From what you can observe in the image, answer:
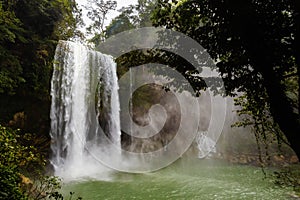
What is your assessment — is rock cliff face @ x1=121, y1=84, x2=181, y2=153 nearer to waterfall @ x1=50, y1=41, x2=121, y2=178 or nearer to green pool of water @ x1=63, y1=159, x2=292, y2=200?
waterfall @ x1=50, y1=41, x2=121, y2=178

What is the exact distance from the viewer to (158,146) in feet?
56.9

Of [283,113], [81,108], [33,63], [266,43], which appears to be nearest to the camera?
[283,113]

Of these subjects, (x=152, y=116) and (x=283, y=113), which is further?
(x=152, y=116)

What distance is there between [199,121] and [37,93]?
43.8 ft

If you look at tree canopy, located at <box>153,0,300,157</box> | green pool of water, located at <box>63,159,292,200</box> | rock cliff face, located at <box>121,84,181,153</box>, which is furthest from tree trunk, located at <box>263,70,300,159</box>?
rock cliff face, located at <box>121,84,181,153</box>

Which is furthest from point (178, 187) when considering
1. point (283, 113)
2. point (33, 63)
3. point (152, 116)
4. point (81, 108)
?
point (33, 63)

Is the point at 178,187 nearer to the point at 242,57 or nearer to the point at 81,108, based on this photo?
the point at 81,108

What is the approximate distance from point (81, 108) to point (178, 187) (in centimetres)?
745

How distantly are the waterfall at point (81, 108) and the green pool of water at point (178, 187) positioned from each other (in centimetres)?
238

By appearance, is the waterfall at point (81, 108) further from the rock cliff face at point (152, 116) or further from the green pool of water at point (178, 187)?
the green pool of water at point (178, 187)

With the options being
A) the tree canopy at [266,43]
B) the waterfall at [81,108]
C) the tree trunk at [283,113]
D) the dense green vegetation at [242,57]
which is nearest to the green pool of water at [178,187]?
the waterfall at [81,108]

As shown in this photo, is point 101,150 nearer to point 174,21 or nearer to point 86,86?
point 86,86

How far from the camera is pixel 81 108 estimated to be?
14398 mm

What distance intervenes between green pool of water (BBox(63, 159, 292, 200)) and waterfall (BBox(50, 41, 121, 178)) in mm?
2380
